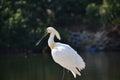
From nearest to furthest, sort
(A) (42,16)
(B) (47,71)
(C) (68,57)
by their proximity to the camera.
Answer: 1. (C) (68,57)
2. (B) (47,71)
3. (A) (42,16)

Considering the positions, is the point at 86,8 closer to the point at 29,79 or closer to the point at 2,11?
the point at 2,11

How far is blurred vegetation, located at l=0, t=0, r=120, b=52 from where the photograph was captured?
135ft

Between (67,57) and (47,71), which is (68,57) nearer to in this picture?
(67,57)

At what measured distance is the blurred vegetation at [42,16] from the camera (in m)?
41.2

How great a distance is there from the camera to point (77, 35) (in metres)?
44.8

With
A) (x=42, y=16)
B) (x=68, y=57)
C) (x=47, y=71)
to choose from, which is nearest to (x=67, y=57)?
(x=68, y=57)

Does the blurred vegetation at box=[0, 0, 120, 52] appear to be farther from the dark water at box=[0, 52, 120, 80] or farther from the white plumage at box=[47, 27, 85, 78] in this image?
the white plumage at box=[47, 27, 85, 78]

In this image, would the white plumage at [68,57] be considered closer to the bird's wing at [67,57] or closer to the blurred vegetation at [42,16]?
the bird's wing at [67,57]

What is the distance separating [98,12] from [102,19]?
1724 mm

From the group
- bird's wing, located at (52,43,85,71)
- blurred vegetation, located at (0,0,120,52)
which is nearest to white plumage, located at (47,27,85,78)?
bird's wing, located at (52,43,85,71)

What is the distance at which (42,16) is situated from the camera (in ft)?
149


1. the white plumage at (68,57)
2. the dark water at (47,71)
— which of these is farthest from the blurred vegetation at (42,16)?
the white plumage at (68,57)

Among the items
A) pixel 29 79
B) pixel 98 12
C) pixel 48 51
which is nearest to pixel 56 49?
pixel 29 79

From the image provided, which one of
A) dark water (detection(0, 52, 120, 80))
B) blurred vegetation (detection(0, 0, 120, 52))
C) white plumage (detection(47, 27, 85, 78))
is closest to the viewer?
white plumage (detection(47, 27, 85, 78))
